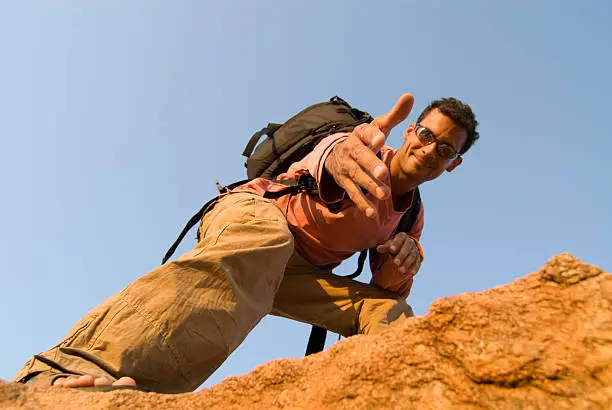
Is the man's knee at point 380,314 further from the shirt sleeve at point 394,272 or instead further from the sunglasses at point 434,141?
the sunglasses at point 434,141

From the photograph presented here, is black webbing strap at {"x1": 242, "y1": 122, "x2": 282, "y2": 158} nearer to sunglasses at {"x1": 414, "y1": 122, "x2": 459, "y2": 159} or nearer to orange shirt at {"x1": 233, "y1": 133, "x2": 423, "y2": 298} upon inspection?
orange shirt at {"x1": 233, "y1": 133, "x2": 423, "y2": 298}

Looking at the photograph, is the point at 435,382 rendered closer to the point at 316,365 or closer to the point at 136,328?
the point at 316,365

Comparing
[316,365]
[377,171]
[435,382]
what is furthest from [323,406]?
[377,171]

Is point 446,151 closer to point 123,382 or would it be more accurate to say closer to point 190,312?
point 190,312

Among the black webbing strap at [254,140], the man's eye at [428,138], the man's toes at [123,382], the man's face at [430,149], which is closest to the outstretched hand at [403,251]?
the man's face at [430,149]

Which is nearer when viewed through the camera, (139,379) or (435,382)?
(435,382)

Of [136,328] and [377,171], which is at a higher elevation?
[377,171]

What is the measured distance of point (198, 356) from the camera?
8.53 feet

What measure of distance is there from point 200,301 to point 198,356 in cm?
28

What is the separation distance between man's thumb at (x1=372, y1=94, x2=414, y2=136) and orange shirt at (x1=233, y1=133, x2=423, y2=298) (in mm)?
424

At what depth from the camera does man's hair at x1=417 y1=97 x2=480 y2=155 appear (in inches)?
161

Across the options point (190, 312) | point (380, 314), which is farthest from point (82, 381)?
point (380, 314)

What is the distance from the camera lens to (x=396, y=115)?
3113mm

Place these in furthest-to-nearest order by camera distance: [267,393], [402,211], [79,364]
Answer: [402,211], [79,364], [267,393]
